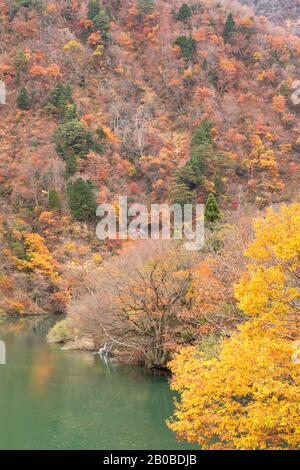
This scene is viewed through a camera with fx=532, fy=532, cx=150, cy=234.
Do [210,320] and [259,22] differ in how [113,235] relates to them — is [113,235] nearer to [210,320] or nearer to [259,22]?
[210,320]

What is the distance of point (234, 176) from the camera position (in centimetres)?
7144

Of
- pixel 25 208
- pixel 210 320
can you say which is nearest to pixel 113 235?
pixel 25 208

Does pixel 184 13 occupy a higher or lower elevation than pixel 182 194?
higher

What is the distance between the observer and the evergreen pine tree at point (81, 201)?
66.2 meters

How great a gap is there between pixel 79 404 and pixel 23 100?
64.4 m

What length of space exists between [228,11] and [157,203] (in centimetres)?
4389

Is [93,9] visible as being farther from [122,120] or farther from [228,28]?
[122,120]

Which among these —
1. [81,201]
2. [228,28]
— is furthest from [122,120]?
[228,28]

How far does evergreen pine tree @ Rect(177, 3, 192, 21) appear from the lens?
293ft

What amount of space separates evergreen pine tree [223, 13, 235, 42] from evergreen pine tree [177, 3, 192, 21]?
268 inches

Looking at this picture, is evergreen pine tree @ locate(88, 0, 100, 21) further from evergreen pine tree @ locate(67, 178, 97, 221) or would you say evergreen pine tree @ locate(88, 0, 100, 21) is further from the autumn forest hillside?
evergreen pine tree @ locate(67, 178, 97, 221)

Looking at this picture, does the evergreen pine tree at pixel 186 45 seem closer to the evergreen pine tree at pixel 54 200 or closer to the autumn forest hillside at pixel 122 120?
the autumn forest hillside at pixel 122 120

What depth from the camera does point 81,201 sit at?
218 ft

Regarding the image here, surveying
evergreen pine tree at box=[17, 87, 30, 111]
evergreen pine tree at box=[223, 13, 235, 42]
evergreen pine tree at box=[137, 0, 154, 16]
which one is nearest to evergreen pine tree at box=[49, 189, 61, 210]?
evergreen pine tree at box=[17, 87, 30, 111]
